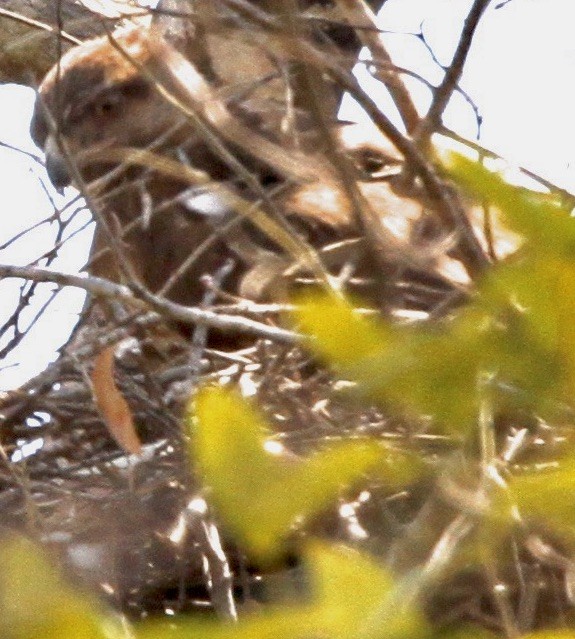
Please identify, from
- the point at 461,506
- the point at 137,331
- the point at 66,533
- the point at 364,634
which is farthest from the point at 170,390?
the point at 364,634

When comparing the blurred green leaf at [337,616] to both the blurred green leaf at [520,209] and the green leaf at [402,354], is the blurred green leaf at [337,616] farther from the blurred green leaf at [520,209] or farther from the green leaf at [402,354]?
the blurred green leaf at [520,209]

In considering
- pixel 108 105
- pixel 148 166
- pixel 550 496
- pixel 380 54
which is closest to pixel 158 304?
pixel 380 54

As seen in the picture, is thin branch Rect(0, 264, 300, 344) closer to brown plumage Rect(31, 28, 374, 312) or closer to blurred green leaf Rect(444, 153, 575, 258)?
brown plumage Rect(31, 28, 374, 312)

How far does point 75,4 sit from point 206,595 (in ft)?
10.6

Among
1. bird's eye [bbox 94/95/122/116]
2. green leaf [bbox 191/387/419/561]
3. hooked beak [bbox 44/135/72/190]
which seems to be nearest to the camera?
green leaf [bbox 191/387/419/561]

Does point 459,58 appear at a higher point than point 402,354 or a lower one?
higher

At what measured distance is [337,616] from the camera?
100cm

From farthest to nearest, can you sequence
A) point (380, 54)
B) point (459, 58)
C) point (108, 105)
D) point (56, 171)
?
1. point (108, 105)
2. point (56, 171)
3. point (380, 54)
4. point (459, 58)

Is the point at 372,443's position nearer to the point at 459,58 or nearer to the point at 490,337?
the point at 490,337

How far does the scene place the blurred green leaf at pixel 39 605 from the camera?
0.98 meters

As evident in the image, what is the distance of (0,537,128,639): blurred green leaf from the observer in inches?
38.7

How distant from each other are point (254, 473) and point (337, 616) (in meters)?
0.16

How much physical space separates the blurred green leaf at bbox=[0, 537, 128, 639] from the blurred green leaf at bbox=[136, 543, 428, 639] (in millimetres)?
47

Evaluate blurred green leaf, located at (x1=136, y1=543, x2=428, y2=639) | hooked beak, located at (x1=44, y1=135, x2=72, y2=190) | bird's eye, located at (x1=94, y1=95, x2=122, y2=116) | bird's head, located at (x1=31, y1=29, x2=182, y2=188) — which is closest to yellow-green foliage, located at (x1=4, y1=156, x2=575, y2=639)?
blurred green leaf, located at (x1=136, y1=543, x2=428, y2=639)
